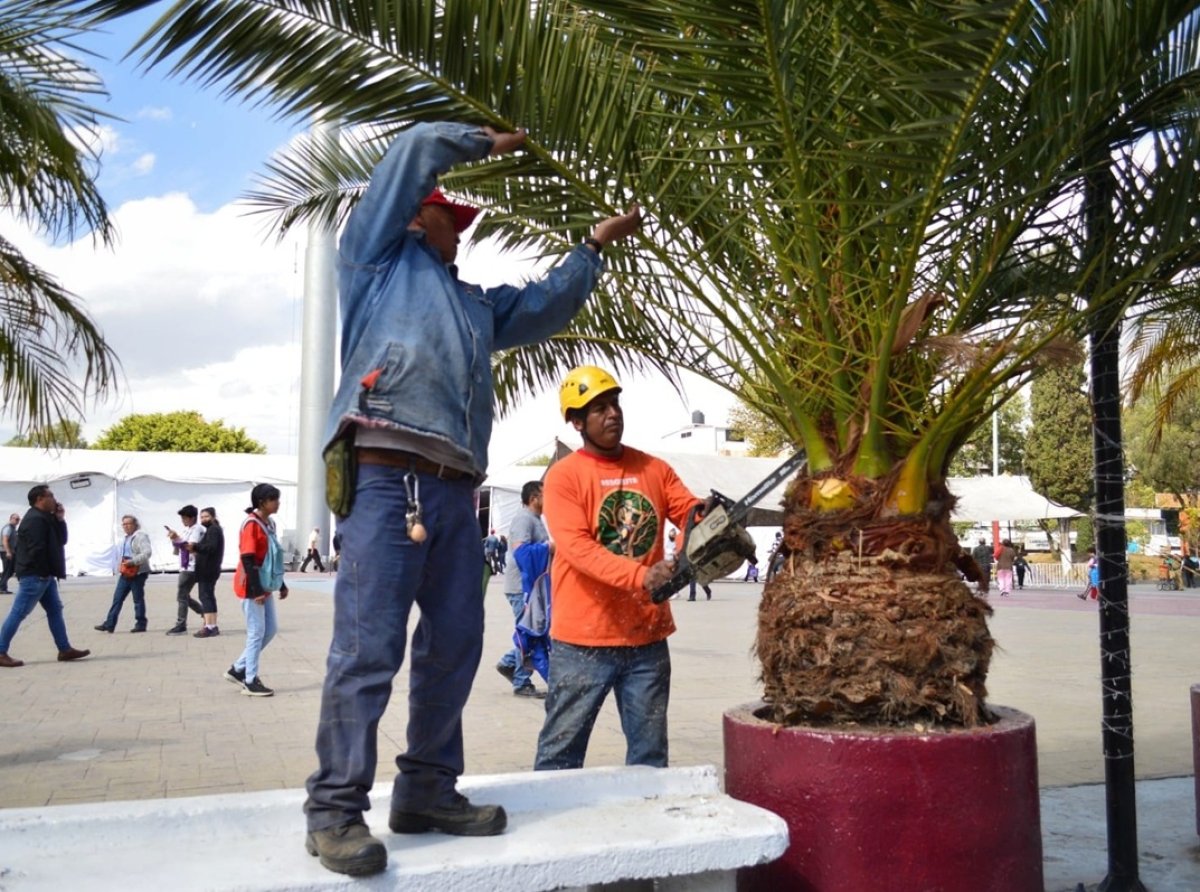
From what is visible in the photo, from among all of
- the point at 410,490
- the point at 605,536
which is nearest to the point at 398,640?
the point at 410,490

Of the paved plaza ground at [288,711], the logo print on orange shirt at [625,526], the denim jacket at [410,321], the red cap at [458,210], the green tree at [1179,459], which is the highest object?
the green tree at [1179,459]

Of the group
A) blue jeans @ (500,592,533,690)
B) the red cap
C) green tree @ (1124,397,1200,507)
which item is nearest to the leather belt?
the red cap

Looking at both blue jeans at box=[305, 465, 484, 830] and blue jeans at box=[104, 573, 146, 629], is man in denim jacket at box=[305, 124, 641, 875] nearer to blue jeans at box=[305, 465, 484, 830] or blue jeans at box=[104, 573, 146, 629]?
blue jeans at box=[305, 465, 484, 830]

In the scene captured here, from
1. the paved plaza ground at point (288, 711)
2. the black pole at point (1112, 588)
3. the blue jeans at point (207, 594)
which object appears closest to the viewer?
the black pole at point (1112, 588)

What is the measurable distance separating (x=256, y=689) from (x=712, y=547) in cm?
717

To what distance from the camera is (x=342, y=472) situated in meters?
3.01

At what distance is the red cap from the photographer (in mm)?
3303

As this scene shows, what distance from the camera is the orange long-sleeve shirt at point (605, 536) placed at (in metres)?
4.07

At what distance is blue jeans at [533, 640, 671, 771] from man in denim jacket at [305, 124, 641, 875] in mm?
897

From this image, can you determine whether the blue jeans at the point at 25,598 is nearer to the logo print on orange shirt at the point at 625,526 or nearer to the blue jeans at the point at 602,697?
the blue jeans at the point at 602,697

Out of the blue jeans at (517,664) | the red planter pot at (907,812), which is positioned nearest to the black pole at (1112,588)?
the red planter pot at (907,812)

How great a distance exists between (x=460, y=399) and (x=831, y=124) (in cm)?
165

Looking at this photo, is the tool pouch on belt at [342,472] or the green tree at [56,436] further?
the green tree at [56,436]

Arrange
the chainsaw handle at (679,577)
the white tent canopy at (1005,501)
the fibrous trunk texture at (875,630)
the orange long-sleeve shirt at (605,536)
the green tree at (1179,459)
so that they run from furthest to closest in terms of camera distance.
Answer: the green tree at (1179,459) → the white tent canopy at (1005,501) → the orange long-sleeve shirt at (605,536) → the chainsaw handle at (679,577) → the fibrous trunk texture at (875,630)
